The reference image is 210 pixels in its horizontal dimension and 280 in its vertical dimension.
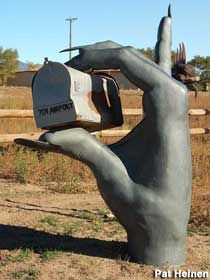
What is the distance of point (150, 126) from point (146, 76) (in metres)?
0.40

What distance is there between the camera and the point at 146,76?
424cm

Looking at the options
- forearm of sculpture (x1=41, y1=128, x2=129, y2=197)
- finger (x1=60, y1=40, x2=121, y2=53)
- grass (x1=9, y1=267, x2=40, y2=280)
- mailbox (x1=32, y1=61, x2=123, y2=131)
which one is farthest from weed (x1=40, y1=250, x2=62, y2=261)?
finger (x1=60, y1=40, x2=121, y2=53)

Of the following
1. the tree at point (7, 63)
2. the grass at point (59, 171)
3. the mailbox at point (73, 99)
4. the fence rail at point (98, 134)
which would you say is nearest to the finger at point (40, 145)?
the mailbox at point (73, 99)

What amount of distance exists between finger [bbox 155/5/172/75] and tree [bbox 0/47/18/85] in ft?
257

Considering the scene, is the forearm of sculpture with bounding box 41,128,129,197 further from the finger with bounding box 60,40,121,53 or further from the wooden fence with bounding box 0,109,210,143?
the wooden fence with bounding box 0,109,210,143

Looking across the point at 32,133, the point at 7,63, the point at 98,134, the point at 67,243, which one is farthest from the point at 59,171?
the point at 7,63

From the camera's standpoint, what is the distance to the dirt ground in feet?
14.2

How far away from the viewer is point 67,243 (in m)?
5.09

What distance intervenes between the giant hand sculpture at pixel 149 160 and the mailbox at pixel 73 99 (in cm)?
13

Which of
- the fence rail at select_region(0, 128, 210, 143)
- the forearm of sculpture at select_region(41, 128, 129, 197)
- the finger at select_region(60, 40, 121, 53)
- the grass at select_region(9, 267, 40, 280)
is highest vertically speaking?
the finger at select_region(60, 40, 121, 53)

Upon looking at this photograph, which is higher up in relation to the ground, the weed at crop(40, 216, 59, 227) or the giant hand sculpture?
the giant hand sculpture

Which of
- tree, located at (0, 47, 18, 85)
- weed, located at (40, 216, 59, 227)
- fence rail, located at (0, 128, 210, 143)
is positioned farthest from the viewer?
tree, located at (0, 47, 18, 85)

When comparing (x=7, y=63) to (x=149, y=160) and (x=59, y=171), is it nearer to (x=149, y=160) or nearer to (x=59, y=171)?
(x=59, y=171)

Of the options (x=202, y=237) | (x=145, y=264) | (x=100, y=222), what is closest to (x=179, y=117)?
(x=145, y=264)
